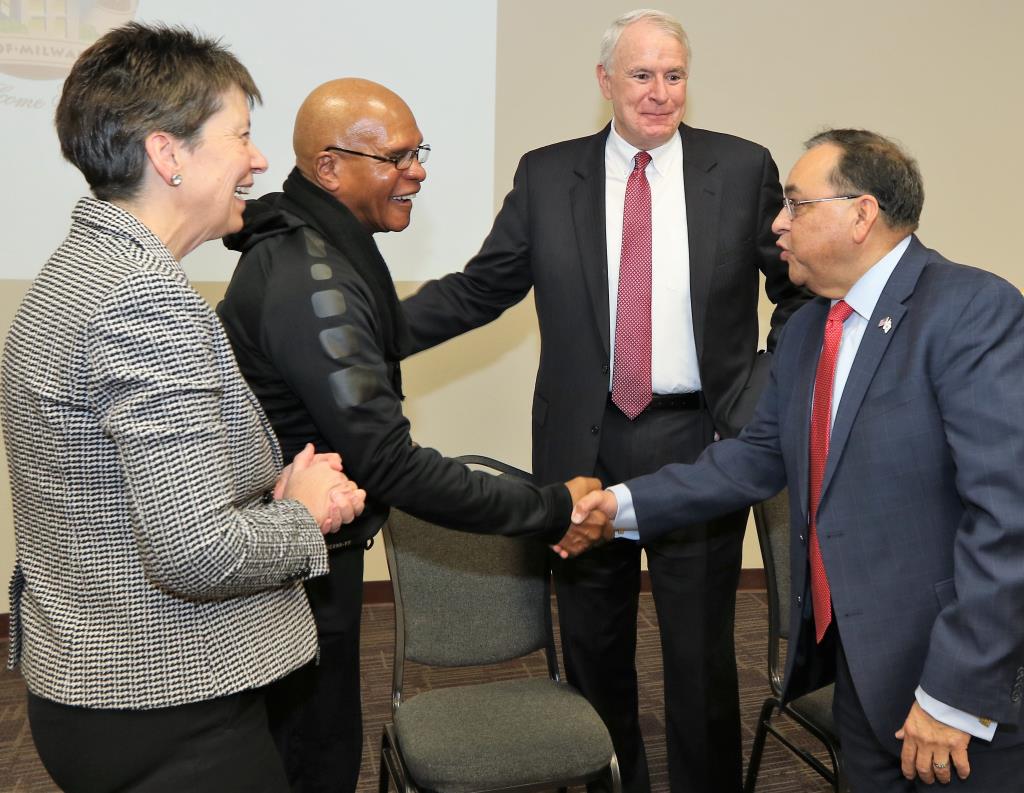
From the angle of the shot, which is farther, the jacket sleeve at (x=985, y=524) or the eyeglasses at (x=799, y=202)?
the eyeglasses at (x=799, y=202)

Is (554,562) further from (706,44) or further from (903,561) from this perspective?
(706,44)

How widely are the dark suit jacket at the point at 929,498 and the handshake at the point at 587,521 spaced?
0.54 metres

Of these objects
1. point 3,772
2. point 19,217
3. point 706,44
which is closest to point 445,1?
point 706,44

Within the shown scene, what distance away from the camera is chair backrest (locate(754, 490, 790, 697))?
2836 millimetres

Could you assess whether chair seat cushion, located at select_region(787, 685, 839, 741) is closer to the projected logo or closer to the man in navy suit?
the man in navy suit

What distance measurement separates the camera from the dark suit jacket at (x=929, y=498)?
177cm

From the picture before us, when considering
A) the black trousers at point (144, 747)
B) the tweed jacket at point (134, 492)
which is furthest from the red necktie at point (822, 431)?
the black trousers at point (144, 747)

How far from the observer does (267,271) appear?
1949mm

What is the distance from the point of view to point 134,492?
4.26 feet

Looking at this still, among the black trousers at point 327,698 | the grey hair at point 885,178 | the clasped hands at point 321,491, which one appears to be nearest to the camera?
A: the clasped hands at point 321,491

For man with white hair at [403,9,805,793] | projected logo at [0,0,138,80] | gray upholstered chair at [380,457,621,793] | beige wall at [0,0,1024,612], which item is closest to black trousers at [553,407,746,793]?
man with white hair at [403,9,805,793]

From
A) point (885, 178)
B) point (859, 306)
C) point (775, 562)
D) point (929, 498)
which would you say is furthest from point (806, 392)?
point (775, 562)

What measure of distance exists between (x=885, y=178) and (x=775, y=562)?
4.00 ft

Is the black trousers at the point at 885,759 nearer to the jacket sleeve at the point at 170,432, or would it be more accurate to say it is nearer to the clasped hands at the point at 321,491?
the clasped hands at the point at 321,491
